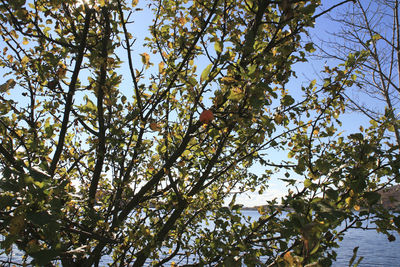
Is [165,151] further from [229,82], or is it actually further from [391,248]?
[391,248]

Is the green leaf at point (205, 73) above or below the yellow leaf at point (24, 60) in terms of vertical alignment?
below

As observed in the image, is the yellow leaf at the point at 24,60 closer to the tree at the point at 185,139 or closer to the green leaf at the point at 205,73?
the tree at the point at 185,139

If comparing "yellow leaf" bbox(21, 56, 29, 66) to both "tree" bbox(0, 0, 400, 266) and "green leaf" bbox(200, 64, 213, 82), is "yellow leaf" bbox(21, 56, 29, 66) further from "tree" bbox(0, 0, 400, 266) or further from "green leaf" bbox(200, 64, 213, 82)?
"green leaf" bbox(200, 64, 213, 82)

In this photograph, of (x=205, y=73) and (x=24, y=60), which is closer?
(x=205, y=73)

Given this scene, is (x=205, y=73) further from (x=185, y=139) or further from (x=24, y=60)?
(x=24, y=60)

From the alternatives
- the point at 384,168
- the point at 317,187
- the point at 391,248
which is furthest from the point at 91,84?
the point at 391,248

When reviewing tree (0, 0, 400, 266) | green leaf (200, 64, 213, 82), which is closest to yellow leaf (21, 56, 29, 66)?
tree (0, 0, 400, 266)

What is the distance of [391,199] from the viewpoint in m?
1.65

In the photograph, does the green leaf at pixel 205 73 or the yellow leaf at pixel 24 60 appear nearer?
the green leaf at pixel 205 73

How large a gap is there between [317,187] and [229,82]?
0.72 m

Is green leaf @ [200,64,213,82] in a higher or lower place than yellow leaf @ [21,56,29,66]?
lower

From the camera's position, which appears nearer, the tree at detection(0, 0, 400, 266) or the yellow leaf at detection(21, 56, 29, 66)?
the tree at detection(0, 0, 400, 266)

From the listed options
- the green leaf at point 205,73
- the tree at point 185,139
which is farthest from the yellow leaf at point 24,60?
the green leaf at point 205,73

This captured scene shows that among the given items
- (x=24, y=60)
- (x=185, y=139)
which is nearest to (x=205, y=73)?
(x=185, y=139)
